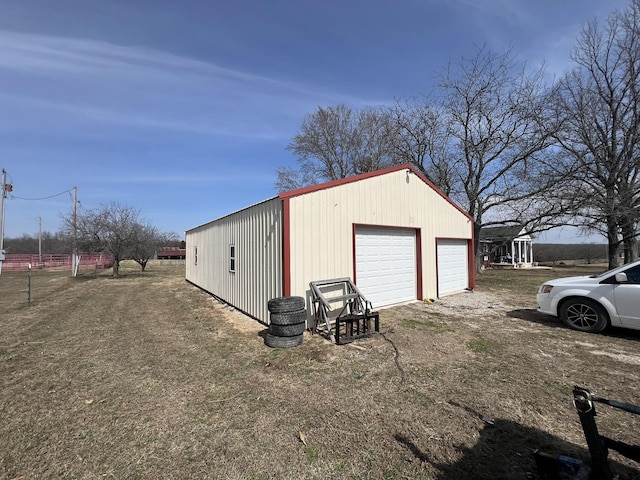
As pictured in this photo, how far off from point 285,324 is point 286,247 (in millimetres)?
1715

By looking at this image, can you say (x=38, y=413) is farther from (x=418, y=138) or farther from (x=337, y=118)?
(x=337, y=118)

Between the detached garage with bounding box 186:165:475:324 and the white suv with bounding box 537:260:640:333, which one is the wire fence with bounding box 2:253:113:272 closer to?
the detached garage with bounding box 186:165:475:324

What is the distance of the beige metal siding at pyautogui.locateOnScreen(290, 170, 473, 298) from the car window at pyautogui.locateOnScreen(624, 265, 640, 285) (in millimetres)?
4936

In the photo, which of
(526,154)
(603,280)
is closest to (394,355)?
(603,280)

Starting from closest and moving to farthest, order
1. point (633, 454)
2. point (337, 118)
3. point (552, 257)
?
point (633, 454) → point (337, 118) → point (552, 257)

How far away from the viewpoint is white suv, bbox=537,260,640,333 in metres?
5.52

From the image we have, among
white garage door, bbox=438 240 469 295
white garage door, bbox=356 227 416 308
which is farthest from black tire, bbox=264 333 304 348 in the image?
white garage door, bbox=438 240 469 295

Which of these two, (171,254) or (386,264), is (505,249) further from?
(171,254)

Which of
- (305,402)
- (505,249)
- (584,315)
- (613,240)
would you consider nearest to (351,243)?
(305,402)

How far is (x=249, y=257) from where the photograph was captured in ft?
27.5

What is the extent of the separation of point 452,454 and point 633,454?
1256mm

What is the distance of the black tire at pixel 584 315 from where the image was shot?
5930 millimetres

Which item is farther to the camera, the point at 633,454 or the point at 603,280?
the point at 603,280

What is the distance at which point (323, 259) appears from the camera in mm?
7254
